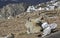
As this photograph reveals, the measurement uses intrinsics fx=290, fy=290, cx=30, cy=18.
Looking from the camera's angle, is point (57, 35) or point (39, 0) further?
point (39, 0)

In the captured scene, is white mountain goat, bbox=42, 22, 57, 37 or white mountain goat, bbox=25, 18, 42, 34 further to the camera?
white mountain goat, bbox=25, 18, 42, 34

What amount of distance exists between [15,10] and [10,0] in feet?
31.1

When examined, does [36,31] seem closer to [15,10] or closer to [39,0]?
[15,10]

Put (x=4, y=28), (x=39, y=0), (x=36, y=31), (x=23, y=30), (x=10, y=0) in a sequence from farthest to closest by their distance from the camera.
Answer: (x=10, y=0) → (x=39, y=0) → (x=4, y=28) → (x=23, y=30) → (x=36, y=31)

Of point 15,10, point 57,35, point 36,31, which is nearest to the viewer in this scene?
point 57,35

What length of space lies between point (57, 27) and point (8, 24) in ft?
10.2

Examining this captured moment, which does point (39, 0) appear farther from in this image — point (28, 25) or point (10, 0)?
point (28, 25)

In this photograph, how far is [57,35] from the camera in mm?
7281

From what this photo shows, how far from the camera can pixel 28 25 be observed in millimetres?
11273

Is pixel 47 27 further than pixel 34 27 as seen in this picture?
No

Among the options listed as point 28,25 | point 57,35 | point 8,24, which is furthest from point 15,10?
point 57,35

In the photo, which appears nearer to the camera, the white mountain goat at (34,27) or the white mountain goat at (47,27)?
the white mountain goat at (47,27)

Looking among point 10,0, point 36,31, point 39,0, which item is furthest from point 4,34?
point 10,0

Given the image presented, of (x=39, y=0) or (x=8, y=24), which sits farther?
(x=39, y=0)
